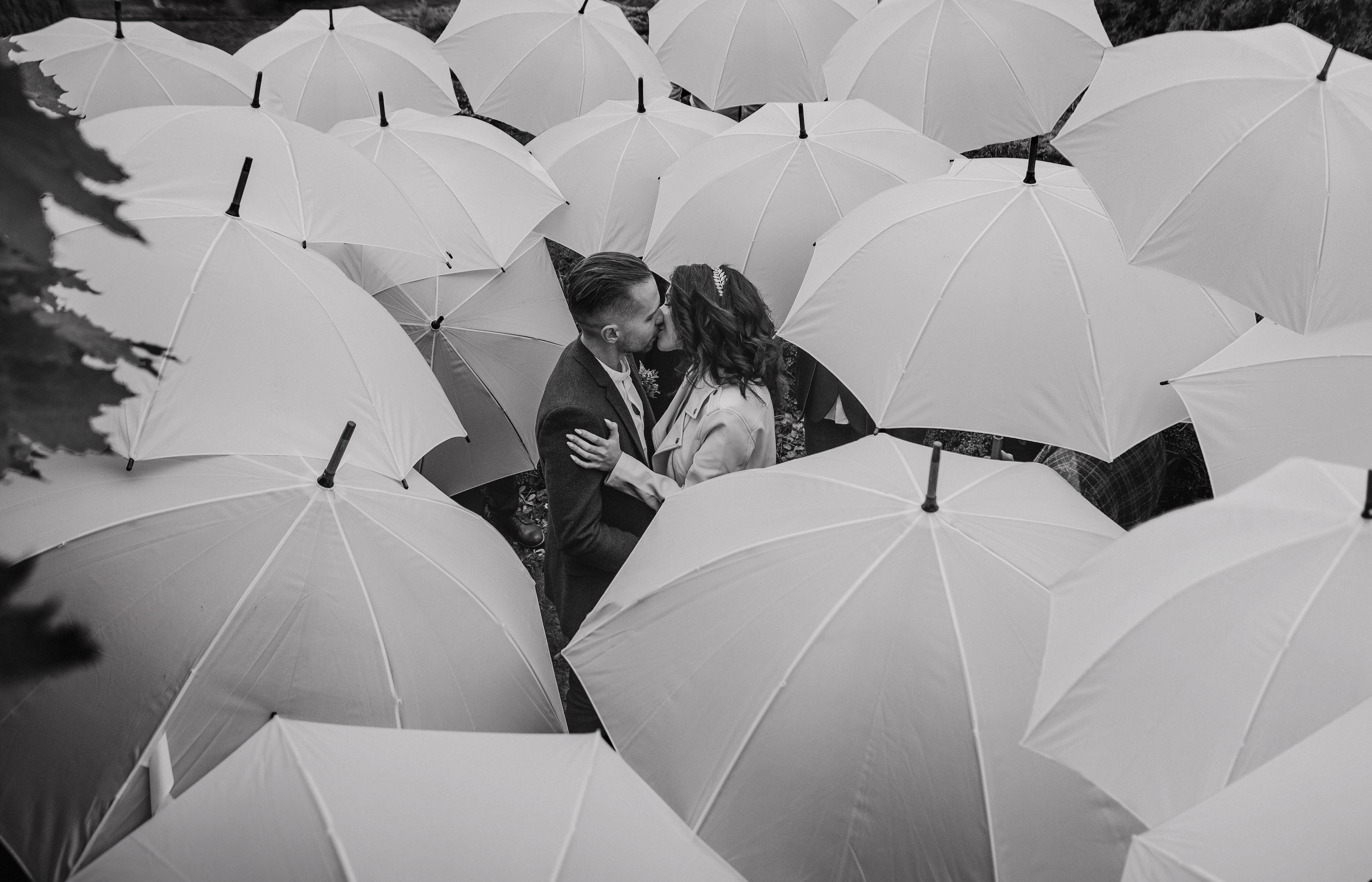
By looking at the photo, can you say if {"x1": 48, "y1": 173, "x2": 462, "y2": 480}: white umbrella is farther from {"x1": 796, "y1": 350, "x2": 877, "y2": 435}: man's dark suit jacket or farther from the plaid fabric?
the plaid fabric

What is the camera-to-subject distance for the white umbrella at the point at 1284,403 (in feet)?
10.5

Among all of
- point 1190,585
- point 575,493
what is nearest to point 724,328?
point 575,493

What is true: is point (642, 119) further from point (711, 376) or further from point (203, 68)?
point (711, 376)

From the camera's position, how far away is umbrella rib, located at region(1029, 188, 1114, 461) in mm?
3693

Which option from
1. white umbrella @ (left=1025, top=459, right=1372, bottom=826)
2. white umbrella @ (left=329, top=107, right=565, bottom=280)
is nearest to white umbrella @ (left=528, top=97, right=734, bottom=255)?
white umbrella @ (left=329, top=107, right=565, bottom=280)

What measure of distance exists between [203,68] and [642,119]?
7.01ft

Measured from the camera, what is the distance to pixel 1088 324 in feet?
12.6

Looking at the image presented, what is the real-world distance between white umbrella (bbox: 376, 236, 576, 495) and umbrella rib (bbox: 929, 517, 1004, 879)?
2302 millimetres

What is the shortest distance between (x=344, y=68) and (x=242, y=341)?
3.98 meters

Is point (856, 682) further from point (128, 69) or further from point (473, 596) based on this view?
point (128, 69)

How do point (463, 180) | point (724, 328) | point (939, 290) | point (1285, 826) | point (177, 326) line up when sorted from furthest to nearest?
point (463, 180) → point (939, 290) → point (724, 328) → point (177, 326) → point (1285, 826)

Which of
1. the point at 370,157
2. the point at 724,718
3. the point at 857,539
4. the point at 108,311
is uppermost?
the point at 370,157

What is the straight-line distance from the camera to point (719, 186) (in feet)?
16.1

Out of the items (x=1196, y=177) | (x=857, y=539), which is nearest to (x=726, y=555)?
(x=857, y=539)
